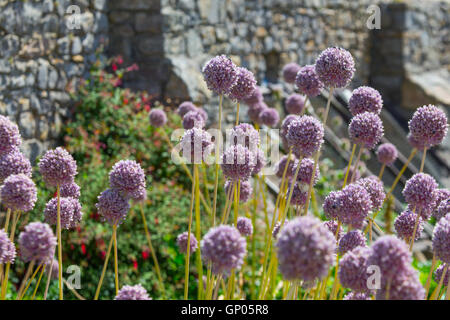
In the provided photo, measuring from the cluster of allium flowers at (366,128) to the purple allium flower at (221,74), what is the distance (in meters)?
0.41

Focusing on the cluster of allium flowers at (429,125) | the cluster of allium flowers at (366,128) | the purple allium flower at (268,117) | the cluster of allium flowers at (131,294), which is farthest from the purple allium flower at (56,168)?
the purple allium flower at (268,117)

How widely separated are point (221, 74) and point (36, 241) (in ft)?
2.63

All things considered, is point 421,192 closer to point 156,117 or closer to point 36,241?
point 36,241

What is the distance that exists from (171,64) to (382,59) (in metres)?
4.76

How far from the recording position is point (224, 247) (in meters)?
1.02

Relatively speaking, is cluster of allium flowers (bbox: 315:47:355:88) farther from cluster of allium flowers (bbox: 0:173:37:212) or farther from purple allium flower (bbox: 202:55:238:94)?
cluster of allium flowers (bbox: 0:173:37:212)

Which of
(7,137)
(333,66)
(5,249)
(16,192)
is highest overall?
(333,66)

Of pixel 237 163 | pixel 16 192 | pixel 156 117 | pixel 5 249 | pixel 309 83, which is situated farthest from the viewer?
pixel 156 117

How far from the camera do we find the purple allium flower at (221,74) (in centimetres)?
165

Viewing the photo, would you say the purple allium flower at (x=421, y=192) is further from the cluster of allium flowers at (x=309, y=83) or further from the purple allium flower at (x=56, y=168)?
the purple allium flower at (x=56, y=168)

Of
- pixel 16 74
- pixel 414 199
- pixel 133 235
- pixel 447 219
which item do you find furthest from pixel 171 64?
pixel 447 219

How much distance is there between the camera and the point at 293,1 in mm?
6922

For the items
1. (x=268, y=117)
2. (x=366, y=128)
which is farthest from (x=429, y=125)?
(x=268, y=117)
